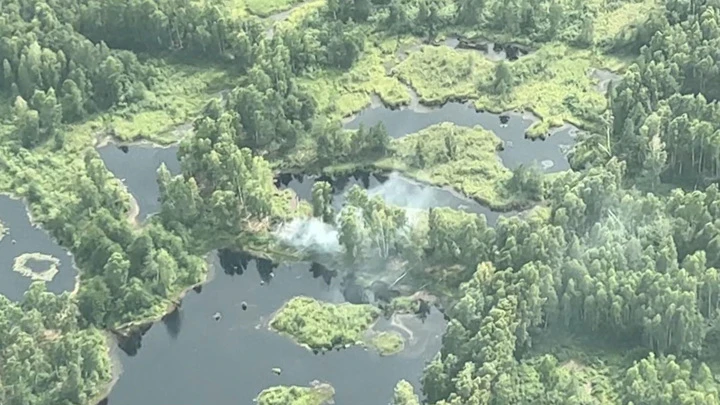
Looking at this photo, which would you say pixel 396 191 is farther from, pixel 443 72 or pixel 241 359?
pixel 241 359

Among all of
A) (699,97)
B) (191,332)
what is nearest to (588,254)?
(699,97)

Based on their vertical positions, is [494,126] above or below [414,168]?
above

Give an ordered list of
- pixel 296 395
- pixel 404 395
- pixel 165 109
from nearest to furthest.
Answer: pixel 404 395
pixel 296 395
pixel 165 109

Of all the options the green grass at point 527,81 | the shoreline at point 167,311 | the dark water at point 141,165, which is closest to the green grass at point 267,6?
the green grass at point 527,81

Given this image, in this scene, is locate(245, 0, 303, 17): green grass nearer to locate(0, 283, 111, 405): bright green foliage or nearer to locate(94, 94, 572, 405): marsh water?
locate(94, 94, 572, 405): marsh water

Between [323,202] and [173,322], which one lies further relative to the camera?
[323,202]

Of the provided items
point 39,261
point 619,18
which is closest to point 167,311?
point 39,261

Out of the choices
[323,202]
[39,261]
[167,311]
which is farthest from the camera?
[39,261]

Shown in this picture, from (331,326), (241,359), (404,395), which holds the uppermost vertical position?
(404,395)
